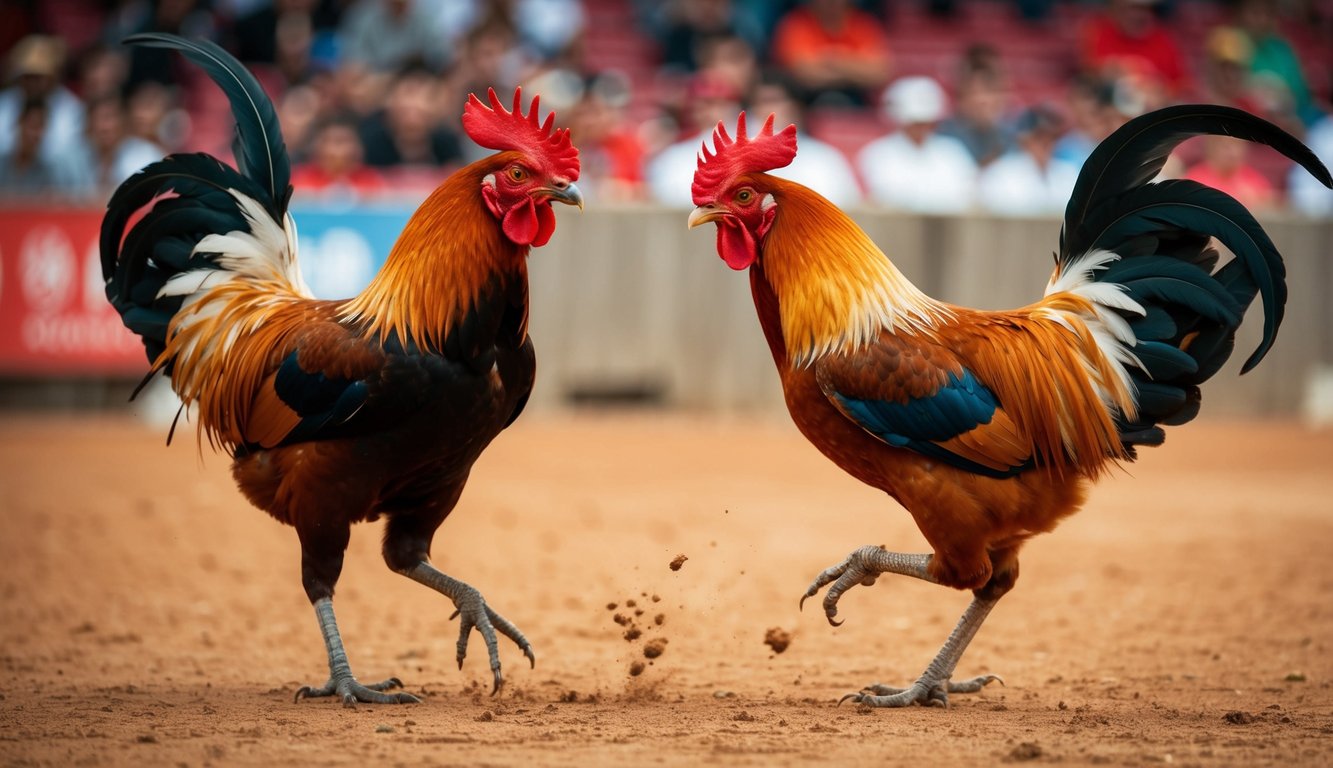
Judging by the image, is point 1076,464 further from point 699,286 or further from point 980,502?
point 699,286

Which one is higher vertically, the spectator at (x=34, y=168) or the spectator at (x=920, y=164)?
the spectator at (x=920, y=164)

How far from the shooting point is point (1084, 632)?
6633mm

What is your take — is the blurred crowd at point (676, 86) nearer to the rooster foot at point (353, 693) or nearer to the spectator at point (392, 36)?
the spectator at point (392, 36)

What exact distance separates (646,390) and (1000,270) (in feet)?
12.1

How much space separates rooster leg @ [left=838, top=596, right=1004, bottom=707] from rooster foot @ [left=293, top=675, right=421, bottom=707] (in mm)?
1650

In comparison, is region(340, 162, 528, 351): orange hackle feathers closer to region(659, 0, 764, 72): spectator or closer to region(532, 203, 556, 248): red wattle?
region(532, 203, 556, 248): red wattle

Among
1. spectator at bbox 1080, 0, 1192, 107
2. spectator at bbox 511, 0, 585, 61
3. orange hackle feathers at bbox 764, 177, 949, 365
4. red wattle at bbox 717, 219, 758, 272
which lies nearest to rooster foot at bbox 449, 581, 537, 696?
orange hackle feathers at bbox 764, 177, 949, 365

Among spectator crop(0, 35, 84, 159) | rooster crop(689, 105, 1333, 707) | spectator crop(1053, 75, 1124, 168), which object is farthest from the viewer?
spectator crop(1053, 75, 1124, 168)

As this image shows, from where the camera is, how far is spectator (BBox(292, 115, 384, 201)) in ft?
42.9

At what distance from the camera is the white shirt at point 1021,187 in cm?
1398

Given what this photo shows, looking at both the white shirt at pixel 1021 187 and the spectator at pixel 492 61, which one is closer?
the white shirt at pixel 1021 187

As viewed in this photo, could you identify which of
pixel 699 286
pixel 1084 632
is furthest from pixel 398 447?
pixel 699 286

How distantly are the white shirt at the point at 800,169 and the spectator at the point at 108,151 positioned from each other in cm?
484

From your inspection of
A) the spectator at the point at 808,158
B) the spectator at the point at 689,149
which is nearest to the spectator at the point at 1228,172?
the spectator at the point at 808,158
